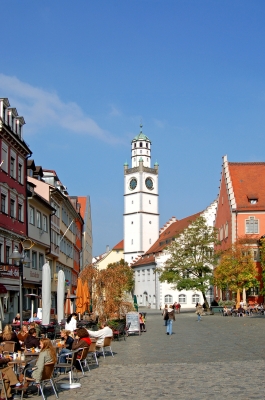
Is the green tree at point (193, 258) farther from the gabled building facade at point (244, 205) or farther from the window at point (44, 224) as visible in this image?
the window at point (44, 224)

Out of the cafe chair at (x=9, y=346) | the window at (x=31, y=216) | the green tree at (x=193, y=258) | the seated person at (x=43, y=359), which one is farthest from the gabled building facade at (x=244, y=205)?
the seated person at (x=43, y=359)

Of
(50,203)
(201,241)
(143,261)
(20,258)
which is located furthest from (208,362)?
(143,261)

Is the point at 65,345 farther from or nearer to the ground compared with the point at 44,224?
nearer to the ground

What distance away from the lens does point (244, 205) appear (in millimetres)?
66750

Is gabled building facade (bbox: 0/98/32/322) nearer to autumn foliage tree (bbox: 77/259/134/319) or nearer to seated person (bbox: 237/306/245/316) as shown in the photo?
autumn foliage tree (bbox: 77/259/134/319)

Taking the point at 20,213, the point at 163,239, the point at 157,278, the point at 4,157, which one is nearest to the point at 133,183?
the point at 163,239

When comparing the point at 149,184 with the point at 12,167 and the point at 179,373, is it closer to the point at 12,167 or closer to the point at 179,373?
the point at 12,167

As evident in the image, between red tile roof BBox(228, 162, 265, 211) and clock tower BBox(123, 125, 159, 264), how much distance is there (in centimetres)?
5567

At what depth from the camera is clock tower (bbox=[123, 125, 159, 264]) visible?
126 m

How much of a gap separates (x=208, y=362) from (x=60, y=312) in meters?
12.1

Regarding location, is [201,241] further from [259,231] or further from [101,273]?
[101,273]

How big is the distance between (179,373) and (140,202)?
115640 millimetres

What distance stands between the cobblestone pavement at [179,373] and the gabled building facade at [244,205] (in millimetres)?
Result: 41147

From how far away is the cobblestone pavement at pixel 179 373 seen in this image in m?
12.2
